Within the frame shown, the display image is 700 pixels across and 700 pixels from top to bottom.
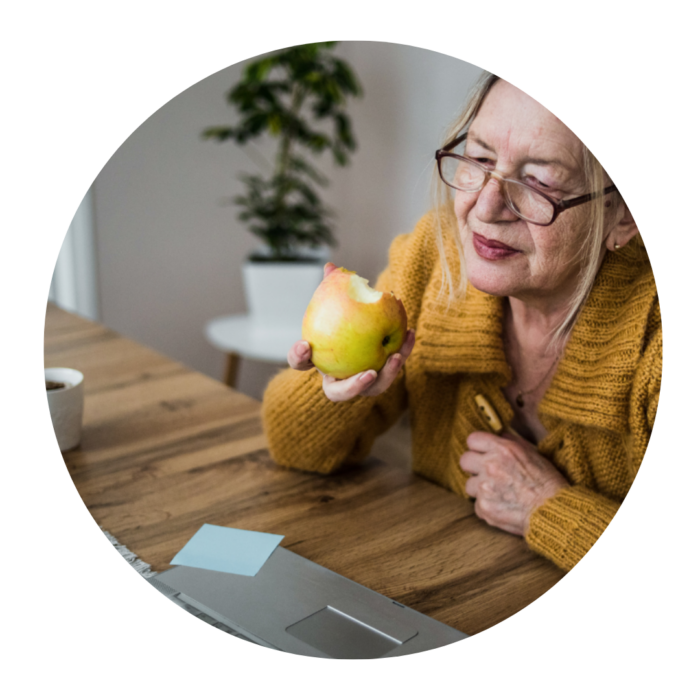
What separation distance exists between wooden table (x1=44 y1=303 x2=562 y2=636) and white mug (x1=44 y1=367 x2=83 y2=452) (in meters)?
0.02

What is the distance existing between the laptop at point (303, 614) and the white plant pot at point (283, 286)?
1593mm

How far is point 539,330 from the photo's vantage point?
0.95m

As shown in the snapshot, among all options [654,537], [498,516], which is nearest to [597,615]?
[654,537]

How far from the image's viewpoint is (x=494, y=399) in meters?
0.97

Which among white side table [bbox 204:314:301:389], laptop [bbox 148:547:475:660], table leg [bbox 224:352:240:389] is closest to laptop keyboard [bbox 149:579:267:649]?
laptop [bbox 148:547:475:660]

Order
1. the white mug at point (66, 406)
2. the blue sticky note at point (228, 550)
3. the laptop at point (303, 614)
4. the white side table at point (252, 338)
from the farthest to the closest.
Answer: the white side table at point (252, 338) → the white mug at point (66, 406) → the blue sticky note at point (228, 550) → the laptop at point (303, 614)

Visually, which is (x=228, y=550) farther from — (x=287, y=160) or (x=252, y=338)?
(x=287, y=160)

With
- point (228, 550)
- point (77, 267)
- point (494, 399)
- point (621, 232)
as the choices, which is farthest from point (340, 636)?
point (77, 267)

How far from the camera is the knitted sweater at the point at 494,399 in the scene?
30.6 inches

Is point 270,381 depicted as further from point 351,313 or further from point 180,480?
point 351,313

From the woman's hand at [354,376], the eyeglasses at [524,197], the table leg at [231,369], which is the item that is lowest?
the table leg at [231,369]

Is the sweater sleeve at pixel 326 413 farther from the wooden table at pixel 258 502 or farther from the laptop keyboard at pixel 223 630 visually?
the laptop keyboard at pixel 223 630

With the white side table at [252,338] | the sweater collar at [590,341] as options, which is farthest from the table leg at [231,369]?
the sweater collar at [590,341]

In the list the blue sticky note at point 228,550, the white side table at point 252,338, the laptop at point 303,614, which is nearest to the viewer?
the laptop at point 303,614
